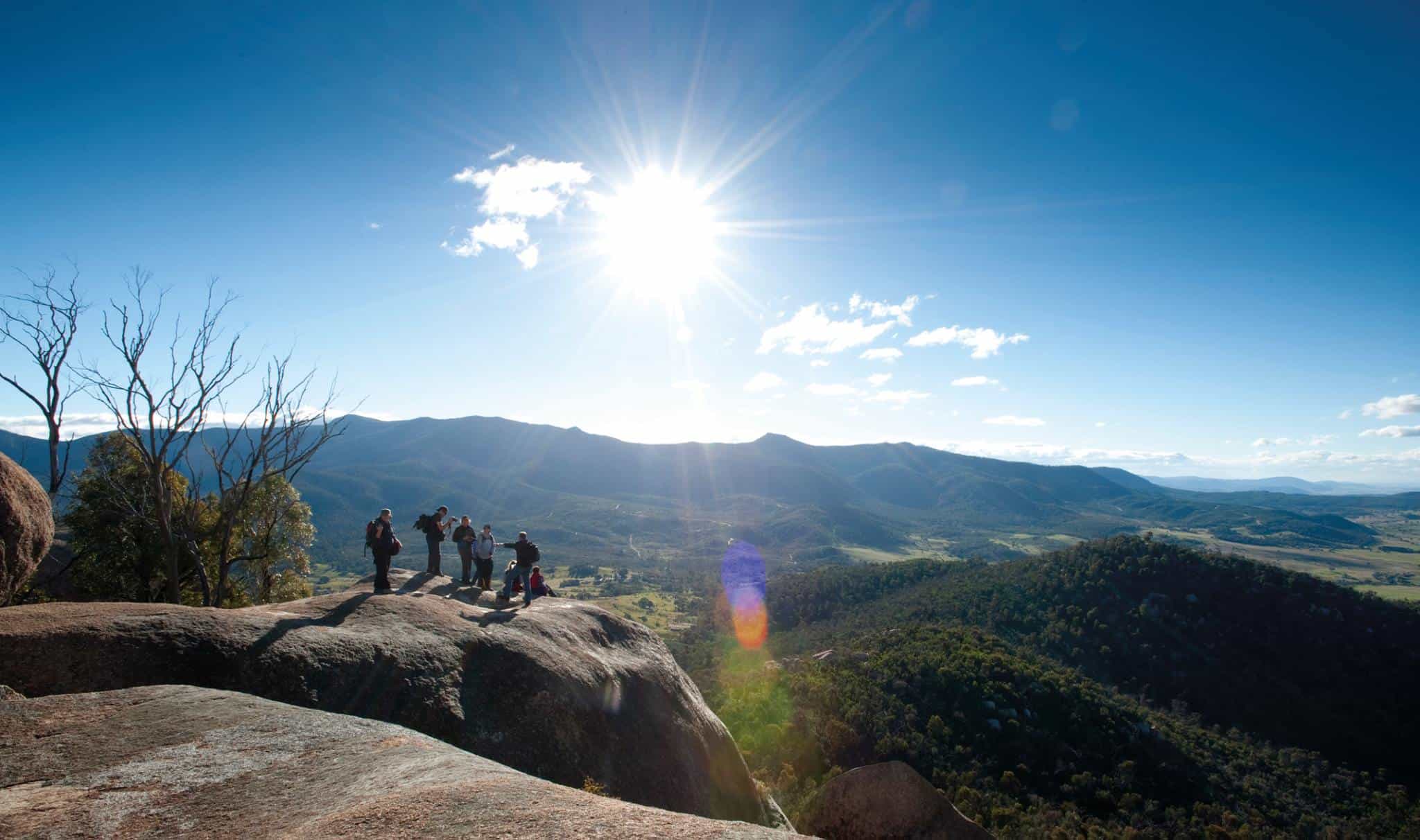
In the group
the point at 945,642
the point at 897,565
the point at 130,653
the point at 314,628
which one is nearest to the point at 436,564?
the point at 314,628

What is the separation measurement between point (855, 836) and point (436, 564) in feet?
61.3

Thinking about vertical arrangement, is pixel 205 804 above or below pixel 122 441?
below

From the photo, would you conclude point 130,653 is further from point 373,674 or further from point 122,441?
point 122,441

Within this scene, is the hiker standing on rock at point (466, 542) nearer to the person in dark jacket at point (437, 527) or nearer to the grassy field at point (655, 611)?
the person in dark jacket at point (437, 527)

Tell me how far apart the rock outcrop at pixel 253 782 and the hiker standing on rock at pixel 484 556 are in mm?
12157

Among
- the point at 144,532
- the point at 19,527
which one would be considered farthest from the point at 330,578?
the point at 19,527

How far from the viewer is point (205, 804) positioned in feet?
26.1

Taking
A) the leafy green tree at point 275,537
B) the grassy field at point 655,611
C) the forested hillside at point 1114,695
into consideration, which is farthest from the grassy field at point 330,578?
the leafy green tree at point 275,537

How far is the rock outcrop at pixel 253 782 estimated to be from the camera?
709cm

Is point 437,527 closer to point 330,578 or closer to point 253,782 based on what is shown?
point 253,782

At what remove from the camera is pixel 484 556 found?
23.3m

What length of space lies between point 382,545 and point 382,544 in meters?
0.05

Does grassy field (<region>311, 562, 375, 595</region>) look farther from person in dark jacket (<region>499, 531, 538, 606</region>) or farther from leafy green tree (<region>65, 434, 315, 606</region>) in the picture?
person in dark jacket (<region>499, 531, 538, 606</region>)

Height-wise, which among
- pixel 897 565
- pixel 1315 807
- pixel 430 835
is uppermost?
pixel 430 835
